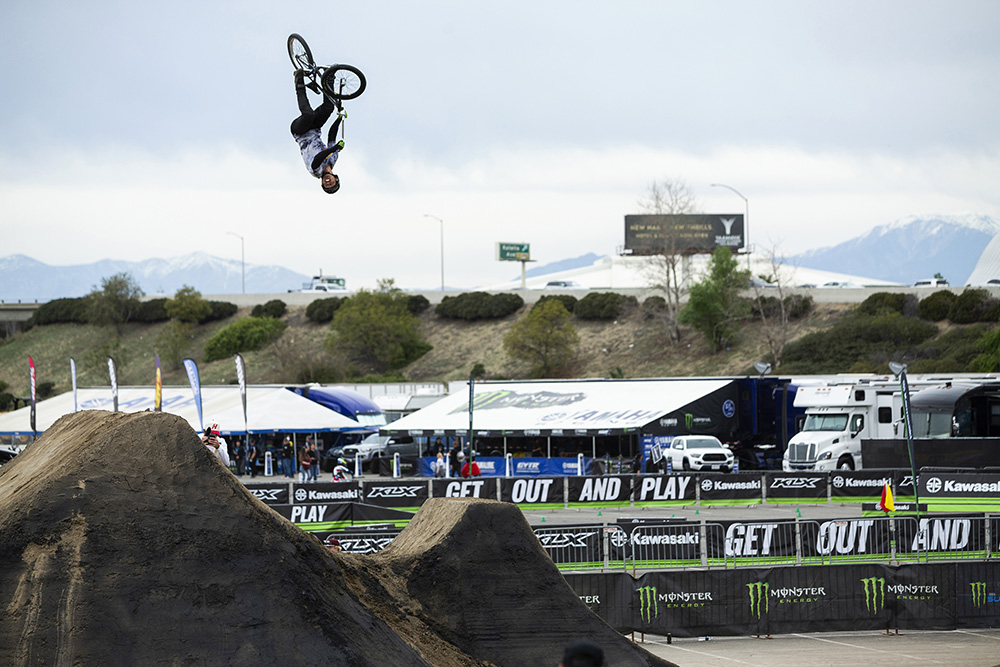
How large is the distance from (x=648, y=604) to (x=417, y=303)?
89.6m

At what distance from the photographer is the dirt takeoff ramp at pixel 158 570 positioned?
711 cm

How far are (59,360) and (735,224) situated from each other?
7200 centimetres

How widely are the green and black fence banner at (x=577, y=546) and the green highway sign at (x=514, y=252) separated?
104 metres

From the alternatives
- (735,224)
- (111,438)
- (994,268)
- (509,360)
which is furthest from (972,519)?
(994,268)

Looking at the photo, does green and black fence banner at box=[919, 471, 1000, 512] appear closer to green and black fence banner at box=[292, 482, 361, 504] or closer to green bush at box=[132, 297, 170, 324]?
green and black fence banner at box=[292, 482, 361, 504]

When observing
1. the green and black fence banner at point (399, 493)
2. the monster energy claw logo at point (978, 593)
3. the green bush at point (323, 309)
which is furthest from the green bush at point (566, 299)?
the monster energy claw logo at point (978, 593)

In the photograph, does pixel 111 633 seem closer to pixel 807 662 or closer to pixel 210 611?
pixel 210 611

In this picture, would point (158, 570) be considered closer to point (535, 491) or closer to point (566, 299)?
point (535, 491)

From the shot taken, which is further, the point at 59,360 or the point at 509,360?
the point at 59,360

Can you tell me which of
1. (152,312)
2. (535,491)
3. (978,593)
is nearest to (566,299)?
(152,312)

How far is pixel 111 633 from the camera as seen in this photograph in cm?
713

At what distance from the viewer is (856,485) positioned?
28.8 meters

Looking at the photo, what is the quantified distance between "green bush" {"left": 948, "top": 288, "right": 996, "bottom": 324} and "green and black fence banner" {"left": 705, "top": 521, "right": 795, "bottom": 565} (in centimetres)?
6390

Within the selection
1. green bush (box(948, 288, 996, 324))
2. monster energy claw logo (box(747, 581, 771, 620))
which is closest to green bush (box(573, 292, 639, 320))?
green bush (box(948, 288, 996, 324))
